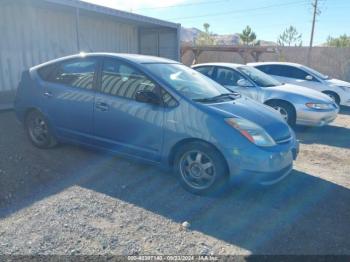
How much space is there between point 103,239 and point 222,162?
1470 millimetres

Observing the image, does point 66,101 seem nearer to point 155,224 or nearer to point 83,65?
point 83,65

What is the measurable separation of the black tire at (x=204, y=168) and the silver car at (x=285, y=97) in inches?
133

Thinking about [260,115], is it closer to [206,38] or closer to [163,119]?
[163,119]

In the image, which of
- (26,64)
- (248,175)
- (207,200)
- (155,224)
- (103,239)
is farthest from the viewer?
(26,64)

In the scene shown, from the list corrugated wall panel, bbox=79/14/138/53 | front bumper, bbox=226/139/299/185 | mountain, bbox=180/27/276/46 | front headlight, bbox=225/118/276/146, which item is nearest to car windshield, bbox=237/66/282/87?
front headlight, bbox=225/118/276/146

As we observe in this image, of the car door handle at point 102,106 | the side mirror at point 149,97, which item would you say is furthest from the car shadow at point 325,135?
the car door handle at point 102,106

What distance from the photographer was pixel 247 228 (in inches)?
121

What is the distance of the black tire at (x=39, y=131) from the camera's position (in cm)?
488

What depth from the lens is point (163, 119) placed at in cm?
A: 371

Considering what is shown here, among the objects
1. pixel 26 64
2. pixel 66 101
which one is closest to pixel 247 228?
pixel 66 101

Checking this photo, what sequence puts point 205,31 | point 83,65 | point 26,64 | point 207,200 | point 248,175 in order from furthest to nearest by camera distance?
point 205,31 → point 26,64 → point 83,65 → point 207,200 → point 248,175

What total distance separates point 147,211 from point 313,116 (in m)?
4.98

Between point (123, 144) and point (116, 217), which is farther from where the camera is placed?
point (123, 144)

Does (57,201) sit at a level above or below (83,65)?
below
